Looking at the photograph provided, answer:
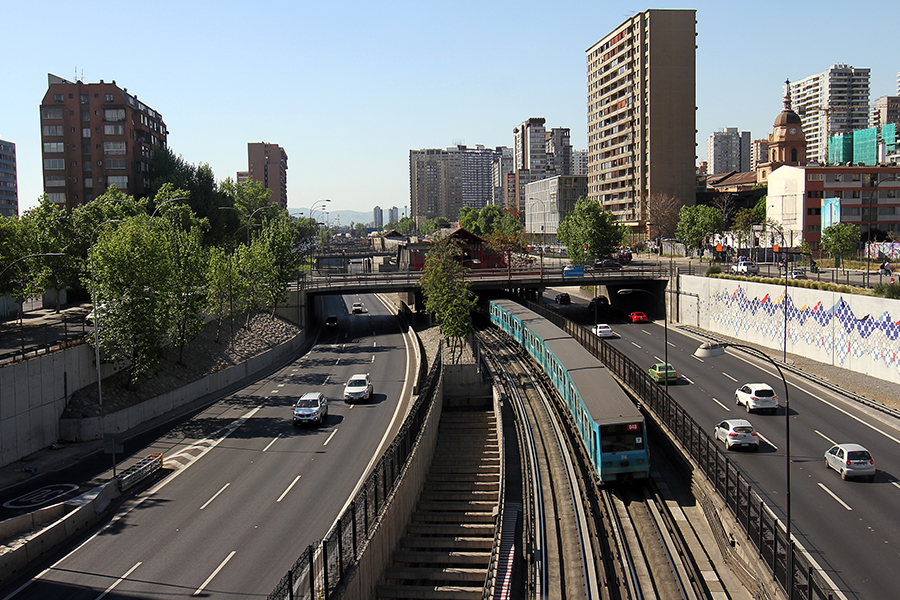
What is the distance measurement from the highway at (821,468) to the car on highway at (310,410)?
20520 millimetres

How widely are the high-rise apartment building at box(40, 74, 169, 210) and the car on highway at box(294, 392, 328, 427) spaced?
7013 cm

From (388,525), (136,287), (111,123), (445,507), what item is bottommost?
(445,507)

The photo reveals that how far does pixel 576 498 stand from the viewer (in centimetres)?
2684

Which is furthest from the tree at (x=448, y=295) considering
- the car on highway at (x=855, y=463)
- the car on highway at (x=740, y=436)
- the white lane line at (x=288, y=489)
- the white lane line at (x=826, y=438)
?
the car on highway at (x=855, y=463)

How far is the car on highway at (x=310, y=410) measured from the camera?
3603 cm

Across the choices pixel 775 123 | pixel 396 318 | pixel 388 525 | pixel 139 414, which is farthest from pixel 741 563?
pixel 775 123

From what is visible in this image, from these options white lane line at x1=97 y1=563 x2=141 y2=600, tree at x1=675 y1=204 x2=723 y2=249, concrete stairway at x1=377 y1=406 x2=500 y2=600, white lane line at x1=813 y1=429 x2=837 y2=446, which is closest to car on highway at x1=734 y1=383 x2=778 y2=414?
white lane line at x1=813 y1=429 x2=837 y2=446

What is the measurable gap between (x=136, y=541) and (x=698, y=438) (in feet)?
69.4

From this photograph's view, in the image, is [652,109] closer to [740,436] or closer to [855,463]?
[740,436]

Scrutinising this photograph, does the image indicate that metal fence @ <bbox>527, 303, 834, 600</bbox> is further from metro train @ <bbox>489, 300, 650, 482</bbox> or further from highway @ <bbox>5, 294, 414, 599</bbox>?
highway @ <bbox>5, 294, 414, 599</bbox>

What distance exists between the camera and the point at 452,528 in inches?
1010

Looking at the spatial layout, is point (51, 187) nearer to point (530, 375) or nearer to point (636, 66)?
point (530, 375)

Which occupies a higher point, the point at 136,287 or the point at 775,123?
the point at 775,123

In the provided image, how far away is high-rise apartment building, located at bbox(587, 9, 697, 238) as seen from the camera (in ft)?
398
